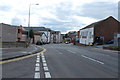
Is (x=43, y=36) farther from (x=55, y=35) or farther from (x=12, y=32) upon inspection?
(x=12, y=32)

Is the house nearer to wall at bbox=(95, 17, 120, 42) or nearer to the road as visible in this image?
wall at bbox=(95, 17, 120, 42)

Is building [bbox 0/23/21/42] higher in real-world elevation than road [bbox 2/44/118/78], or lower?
higher

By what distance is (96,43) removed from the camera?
69.1 m

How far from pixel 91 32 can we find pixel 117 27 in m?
9.95

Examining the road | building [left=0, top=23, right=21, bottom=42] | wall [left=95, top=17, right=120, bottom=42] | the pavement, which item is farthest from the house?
the road

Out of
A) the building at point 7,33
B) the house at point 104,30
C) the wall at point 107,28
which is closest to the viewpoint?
the building at point 7,33

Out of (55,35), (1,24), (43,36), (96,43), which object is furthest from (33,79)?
(55,35)

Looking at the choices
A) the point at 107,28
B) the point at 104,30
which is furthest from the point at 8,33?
the point at 107,28

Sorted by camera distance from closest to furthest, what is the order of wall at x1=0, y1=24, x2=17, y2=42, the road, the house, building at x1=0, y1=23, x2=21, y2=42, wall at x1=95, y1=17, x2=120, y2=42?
the road < building at x1=0, y1=23, x2=21, y2=42 < wall at x1=0, y1=24, x2=17, y2=42 < the house < wall at x1=95, y1=17, x2=120, y2=42

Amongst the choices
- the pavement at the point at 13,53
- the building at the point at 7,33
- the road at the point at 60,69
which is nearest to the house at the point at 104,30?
the building at the point at 7,33

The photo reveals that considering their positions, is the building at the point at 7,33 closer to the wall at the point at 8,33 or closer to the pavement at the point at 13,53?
the wall at the point at 8,33

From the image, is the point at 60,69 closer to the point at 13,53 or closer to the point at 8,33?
the point at 13,53

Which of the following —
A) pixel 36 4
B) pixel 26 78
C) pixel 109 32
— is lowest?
pixel 26 78

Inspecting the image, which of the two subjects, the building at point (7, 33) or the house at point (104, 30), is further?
the house at point (104, 30)
